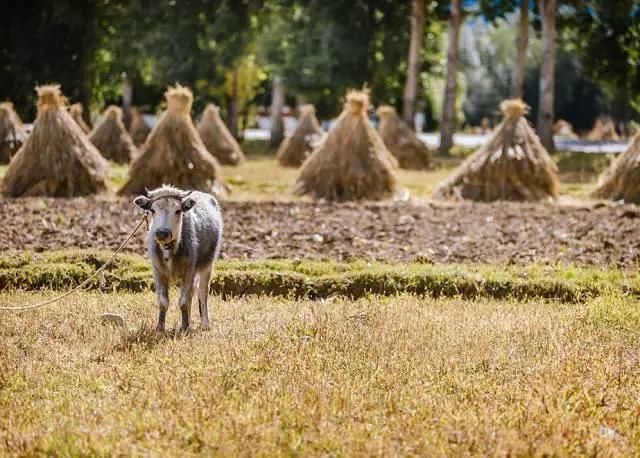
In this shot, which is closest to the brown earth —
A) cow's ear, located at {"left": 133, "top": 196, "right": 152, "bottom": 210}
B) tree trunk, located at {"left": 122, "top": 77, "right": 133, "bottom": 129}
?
cow's ear, located at {"left": 133, "top": 196, "right": 152, "bottom": 210}

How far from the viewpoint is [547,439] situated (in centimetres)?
485

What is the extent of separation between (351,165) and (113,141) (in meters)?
10.7

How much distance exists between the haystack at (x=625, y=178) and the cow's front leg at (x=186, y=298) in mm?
10481

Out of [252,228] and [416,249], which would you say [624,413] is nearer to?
[416,249]

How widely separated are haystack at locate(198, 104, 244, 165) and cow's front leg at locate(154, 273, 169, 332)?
61.4ft

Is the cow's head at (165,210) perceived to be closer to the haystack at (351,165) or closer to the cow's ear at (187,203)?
the cow's ear at (187,203)

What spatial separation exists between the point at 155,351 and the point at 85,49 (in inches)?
1067

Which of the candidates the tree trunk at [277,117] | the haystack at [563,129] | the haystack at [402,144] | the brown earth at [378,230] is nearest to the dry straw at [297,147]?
the haystack at [402,144]

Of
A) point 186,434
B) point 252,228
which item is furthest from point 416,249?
point 186,434

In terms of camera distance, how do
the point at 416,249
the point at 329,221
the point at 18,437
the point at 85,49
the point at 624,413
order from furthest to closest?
the point at 85,49 < the point at 329,221 < the point at 416,249 < the point at 624,413 < the point at 18,437

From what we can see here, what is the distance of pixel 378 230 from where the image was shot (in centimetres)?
1252

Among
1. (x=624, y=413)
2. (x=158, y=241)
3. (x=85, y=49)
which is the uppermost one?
(x=85, y=49)

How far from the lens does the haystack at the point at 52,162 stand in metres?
15.8

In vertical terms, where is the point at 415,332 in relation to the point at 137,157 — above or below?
below
